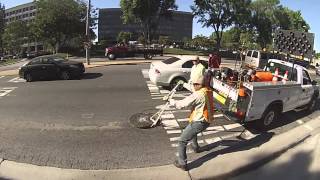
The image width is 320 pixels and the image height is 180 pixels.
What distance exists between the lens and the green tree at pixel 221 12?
180 feet

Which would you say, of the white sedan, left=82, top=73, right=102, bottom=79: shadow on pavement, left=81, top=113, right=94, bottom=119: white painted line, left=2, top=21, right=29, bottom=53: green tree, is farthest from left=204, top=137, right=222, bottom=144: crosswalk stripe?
left=2, top=21, right=29, bottom=53: green tree

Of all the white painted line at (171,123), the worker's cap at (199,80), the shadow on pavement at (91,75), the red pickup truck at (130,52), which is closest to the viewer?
the worker's cap at (199,80)

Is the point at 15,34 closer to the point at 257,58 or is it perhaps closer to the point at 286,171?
the point at 257,58

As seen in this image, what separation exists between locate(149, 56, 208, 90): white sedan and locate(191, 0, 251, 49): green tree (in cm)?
3889

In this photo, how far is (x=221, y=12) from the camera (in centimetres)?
5588

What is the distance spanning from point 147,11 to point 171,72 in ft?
129

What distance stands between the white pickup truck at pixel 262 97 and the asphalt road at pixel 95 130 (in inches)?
19.8

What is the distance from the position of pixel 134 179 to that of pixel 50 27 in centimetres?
5558

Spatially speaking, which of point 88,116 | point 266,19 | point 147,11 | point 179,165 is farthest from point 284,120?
point 266,19

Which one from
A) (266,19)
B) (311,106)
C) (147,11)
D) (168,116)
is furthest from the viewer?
(266,19)

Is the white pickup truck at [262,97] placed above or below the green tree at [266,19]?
below

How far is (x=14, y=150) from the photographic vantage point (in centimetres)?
942

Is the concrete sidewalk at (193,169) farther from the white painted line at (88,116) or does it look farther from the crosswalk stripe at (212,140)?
the white painted line at (88,116)

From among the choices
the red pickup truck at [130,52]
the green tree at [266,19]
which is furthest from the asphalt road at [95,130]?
the green tree at [266,19]
